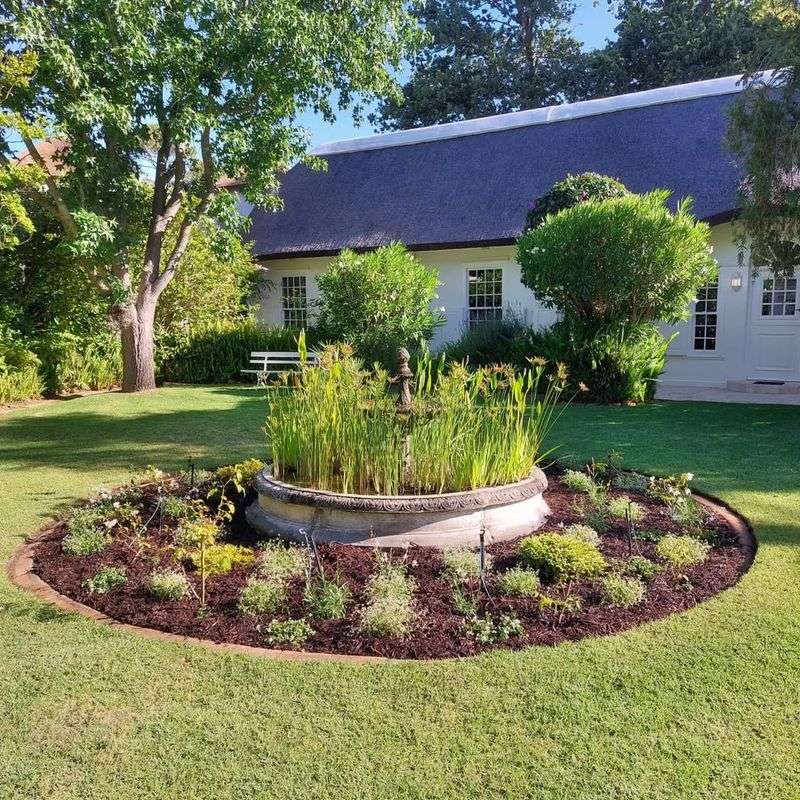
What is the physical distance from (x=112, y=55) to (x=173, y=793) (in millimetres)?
12460

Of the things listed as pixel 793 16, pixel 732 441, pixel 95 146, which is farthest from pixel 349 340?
pixel 793 16

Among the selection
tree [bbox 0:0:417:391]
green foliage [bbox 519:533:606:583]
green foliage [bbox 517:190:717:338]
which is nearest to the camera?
green foliage [bbox 519:533:606:583]

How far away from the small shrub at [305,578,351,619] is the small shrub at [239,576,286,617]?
0.51ft

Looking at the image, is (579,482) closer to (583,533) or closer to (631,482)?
(631,482)

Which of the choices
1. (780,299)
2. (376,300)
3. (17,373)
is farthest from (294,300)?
(780,299)

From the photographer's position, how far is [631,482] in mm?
6027

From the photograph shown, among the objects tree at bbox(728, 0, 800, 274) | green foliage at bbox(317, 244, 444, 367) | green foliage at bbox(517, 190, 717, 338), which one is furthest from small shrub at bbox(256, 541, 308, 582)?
green foliage at bbox(317, 244, 444, 367)

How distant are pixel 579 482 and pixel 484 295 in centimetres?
1120

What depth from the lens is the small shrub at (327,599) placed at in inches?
142

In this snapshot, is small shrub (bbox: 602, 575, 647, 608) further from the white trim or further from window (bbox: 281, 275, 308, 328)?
window (bbox: 281, 275, 308, 328)

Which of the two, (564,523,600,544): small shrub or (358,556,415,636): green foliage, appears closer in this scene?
(358,556,415,636): green foliage

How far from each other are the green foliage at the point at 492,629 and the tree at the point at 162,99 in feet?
34.1

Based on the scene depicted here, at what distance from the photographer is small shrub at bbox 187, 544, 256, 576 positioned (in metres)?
4.21

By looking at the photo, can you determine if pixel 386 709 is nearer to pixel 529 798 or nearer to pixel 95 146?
pixel 529 798
